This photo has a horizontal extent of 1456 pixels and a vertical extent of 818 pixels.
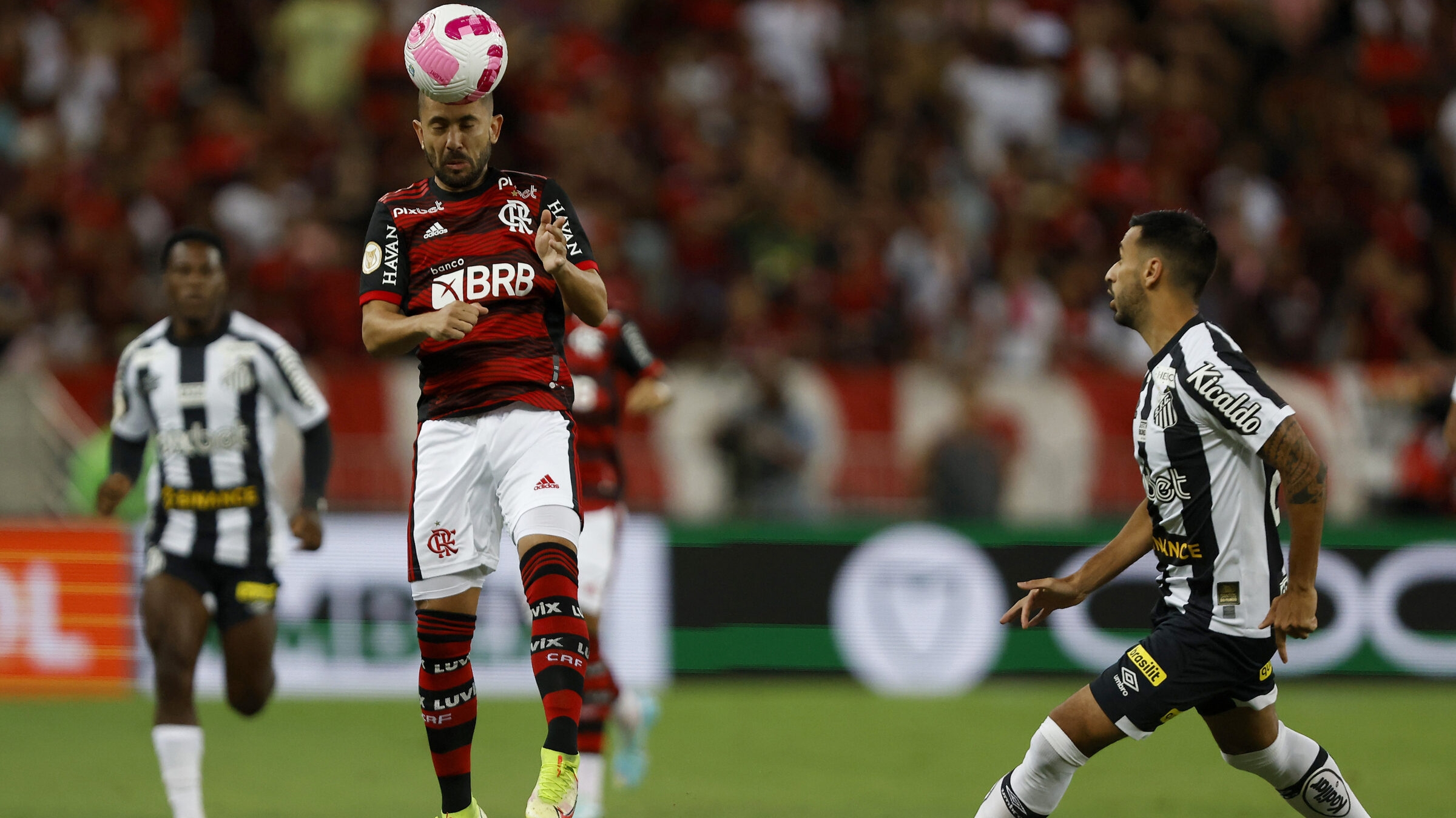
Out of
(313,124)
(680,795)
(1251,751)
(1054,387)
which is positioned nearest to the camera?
(1251,751)

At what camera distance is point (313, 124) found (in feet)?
59.3

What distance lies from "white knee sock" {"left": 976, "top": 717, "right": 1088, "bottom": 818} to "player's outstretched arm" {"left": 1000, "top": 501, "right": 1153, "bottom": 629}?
0.42 m

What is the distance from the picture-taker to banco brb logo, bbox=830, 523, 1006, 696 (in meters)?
13.4

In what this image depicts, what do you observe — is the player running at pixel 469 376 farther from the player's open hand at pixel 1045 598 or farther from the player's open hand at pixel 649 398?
the player's open hand at pixel 649 398

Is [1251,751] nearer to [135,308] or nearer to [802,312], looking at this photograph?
[802,312]

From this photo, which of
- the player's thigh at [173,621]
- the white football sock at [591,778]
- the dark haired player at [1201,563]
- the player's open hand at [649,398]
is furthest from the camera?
the player's open hand at [649,398]

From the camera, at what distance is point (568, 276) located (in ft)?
19.7

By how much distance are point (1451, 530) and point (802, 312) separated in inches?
229

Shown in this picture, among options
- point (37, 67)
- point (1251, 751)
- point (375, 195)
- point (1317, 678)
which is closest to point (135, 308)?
point (375, 195)

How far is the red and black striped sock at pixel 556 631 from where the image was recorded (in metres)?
5.80

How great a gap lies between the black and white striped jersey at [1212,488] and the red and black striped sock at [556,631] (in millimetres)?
1962

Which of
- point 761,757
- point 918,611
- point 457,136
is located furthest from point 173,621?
point 918,611

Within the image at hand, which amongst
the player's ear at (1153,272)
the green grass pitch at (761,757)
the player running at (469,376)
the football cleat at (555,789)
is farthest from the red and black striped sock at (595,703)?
the player's ear at (1153,272)

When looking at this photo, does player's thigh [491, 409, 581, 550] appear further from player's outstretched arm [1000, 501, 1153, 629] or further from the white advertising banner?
the white advertising banner
